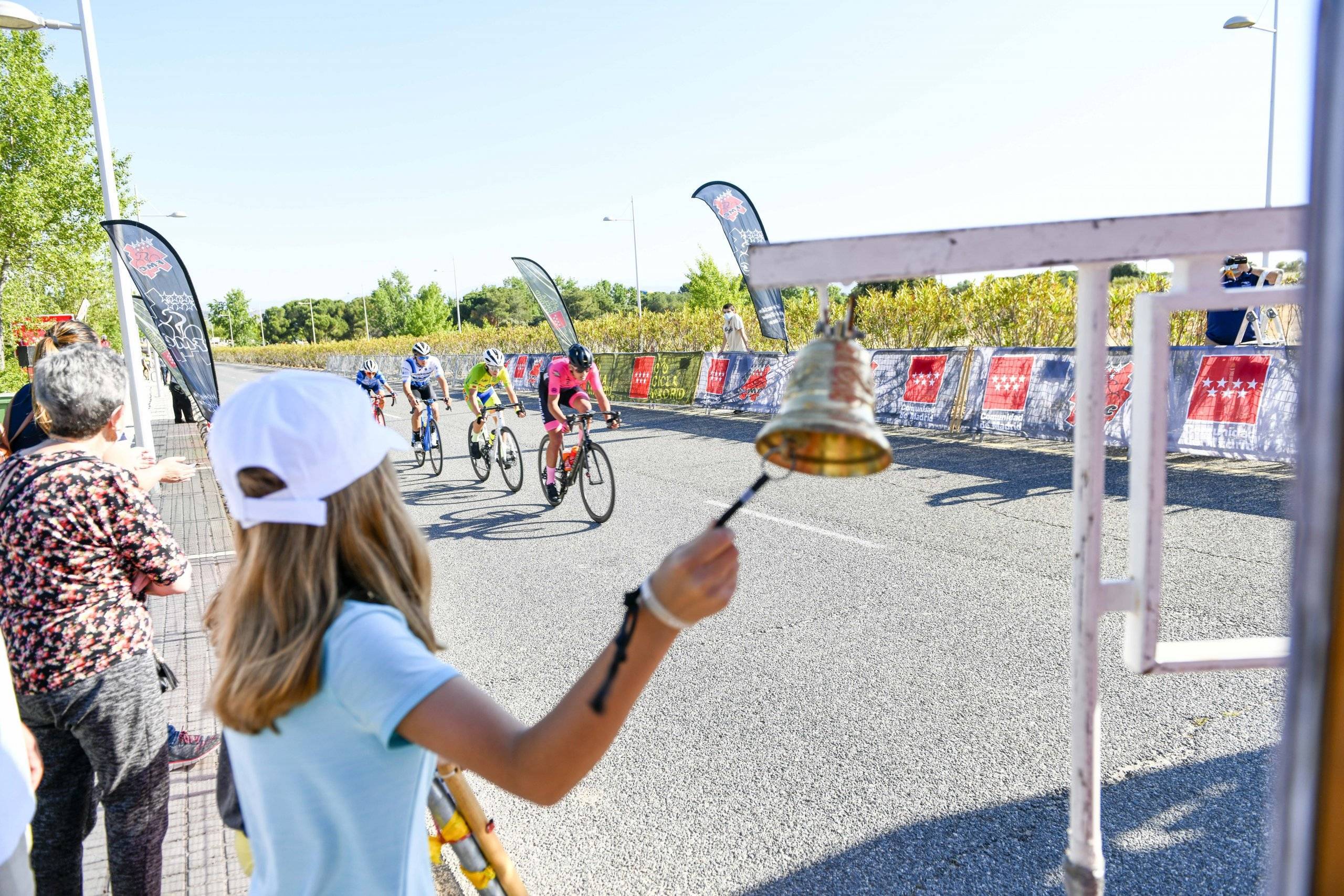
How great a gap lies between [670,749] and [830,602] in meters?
2.15

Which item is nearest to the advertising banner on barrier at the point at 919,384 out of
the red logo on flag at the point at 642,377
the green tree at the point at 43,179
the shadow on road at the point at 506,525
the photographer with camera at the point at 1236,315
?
the photographer with camera at the point at 1236,315

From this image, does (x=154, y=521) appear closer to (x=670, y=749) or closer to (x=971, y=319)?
(x=670, y=749)

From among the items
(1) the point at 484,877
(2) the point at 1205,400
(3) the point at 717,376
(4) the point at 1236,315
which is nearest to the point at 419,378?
(3) the point at 717,376

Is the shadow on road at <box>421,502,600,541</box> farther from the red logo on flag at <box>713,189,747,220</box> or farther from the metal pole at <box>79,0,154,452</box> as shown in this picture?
the red logo on flag at <box>713,189,747,220</box>

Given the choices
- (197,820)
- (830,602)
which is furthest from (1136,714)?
(197,820)

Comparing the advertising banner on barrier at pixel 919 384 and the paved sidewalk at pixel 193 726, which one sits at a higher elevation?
the advertising banner on barrier at pixel 919 384

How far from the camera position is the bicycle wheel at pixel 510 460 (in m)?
11.1

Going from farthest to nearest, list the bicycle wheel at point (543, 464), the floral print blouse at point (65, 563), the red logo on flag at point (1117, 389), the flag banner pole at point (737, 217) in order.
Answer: the flag banner pole at point (737, 217) < the red logo on flag at point (1117, 389) < the bicycle wheel at point (543, 464) < the floral print blouse at point (65, 563)

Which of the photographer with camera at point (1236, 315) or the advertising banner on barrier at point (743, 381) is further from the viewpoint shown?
the advertising banner on barrier at point (743, 381)

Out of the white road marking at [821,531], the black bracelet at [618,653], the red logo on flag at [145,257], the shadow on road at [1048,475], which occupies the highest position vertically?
the red logo on flag at [145,257]

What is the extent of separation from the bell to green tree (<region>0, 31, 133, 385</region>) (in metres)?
34.6

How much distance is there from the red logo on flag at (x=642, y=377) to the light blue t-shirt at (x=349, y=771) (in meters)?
20.6

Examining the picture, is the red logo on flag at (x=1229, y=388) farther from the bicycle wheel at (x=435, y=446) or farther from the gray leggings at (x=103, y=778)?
the gray leggings at (x=103, y=778)

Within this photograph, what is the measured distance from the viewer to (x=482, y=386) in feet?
39.2
